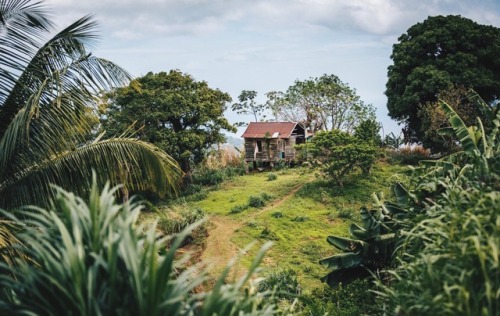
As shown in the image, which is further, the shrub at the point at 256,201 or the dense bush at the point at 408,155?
the dense bush at the point at 408,155

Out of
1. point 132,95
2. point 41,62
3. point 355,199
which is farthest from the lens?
point 132,95

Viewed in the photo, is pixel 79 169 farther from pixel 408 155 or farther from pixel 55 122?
pixel 408 155

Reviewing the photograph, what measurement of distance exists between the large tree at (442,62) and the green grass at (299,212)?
4387 mm

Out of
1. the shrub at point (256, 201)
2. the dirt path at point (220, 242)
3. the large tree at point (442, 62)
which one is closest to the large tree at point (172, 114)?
the shrub at point (256, 201)

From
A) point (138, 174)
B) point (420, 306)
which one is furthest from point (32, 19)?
point (420, 306)

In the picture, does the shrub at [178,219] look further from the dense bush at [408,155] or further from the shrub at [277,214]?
the dense bush at [408,155]

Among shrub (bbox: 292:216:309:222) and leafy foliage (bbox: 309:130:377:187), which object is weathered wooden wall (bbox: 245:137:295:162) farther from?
shrub (bbox: 292:216:309:222)

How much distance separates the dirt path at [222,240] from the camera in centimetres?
1526

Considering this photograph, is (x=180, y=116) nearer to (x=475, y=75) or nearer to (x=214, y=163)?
(x=214, y=163)

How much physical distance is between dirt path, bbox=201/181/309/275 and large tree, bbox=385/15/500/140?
10316 mm

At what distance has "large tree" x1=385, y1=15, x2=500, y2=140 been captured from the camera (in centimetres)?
2478

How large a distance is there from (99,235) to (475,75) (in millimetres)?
25340

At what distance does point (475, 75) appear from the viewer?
24609 millimetres

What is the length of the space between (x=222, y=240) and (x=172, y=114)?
28.7 feet
